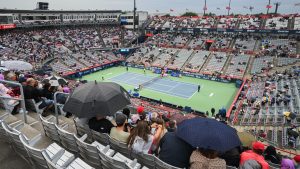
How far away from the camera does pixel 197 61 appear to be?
45.4 m

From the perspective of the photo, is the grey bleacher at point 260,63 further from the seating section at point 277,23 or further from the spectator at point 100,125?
the spectator at point 100,125

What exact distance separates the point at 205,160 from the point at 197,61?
4253 cm

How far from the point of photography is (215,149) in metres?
4.24

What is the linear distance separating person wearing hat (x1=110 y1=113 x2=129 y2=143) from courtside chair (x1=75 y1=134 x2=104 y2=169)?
0.71 metres

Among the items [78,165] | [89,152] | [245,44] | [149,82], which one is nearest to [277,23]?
[245,44]

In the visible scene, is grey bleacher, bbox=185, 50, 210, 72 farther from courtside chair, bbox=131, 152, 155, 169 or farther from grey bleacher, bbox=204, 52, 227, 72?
courtside chair, bbox=131, 152, 155, 169

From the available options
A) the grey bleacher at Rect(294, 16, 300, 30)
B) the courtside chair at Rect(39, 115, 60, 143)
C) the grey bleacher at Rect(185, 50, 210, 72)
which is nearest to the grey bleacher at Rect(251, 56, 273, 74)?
the grey bleacher at Rect(185, 50, 210, 72)

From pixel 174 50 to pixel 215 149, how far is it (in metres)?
48.4

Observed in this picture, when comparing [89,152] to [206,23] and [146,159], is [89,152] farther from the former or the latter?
[206,23]

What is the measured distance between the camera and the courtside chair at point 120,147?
16.9 ft

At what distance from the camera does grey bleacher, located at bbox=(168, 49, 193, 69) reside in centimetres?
4512

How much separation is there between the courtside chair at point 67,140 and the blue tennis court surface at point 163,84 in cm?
2646

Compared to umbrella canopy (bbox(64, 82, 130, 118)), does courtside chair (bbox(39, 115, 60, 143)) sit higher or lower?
lower

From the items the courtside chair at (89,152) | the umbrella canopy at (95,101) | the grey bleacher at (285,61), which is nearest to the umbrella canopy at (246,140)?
the umbrella canopy at (95,101)
